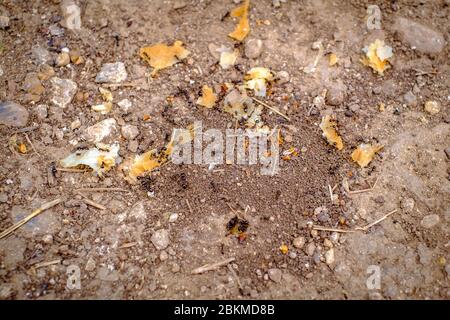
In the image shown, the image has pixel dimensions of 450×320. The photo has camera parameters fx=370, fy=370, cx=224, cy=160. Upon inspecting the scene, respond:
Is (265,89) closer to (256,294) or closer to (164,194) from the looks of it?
(164,194)

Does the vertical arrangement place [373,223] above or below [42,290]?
above

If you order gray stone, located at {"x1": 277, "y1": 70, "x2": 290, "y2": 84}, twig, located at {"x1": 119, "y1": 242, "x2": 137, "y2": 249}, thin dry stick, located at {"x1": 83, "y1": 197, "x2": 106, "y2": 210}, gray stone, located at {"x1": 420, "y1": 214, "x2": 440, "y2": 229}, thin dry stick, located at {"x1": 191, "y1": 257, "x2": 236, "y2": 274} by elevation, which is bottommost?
thin dry stick, located at {"x1": 191, "y1": 257, "x2": 236, "y2": 274}


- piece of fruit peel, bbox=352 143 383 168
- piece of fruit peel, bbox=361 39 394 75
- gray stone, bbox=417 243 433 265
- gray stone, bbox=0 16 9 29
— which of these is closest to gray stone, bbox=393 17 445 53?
piece of fruit peel, bbox=361 39 394 75

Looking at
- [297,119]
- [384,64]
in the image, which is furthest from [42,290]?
[384,64]

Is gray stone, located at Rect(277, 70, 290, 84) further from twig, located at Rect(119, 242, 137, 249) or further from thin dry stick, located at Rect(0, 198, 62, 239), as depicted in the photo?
thin dry stick, located at Rect(0, 198, 62, 239)

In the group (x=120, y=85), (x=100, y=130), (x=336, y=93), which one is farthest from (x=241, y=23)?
(x=100, y=130)

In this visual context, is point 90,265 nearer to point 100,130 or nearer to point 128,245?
point 128,245
